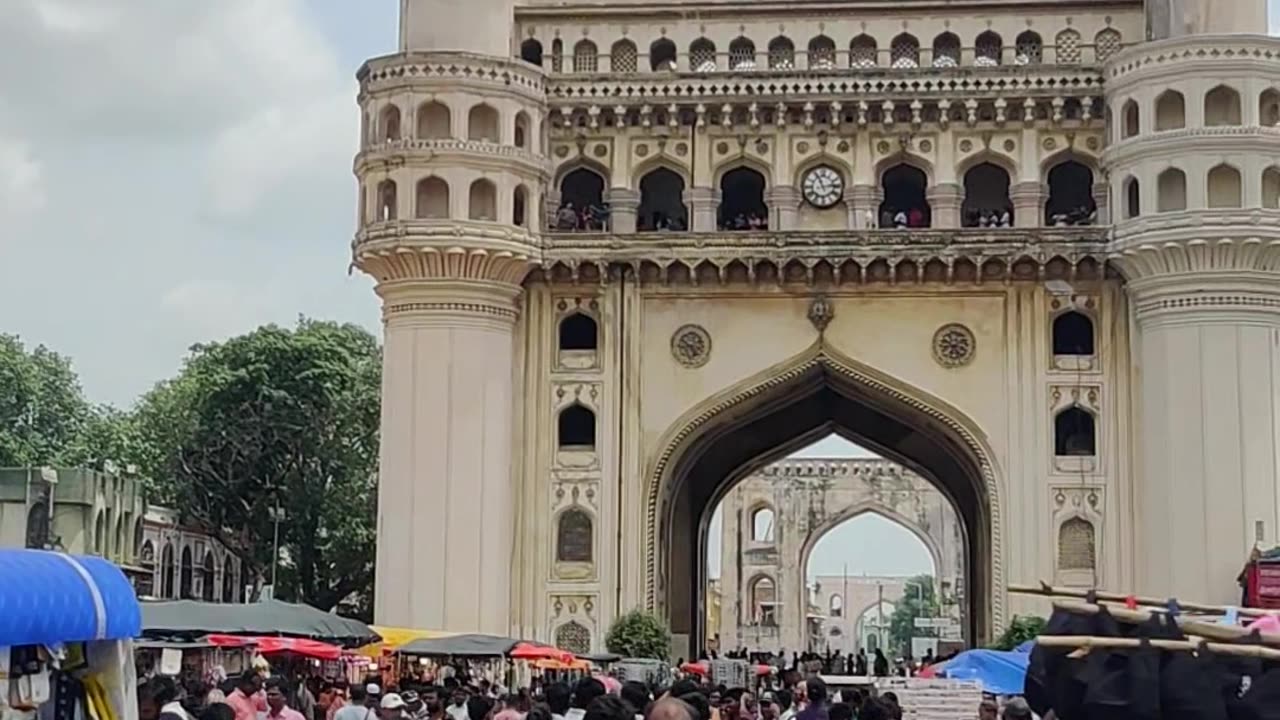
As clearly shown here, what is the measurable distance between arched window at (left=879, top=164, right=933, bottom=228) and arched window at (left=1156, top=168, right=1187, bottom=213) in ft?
14.4

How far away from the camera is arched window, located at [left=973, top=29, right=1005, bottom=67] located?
35875 millimetres

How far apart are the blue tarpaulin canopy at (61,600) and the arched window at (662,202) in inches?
1097

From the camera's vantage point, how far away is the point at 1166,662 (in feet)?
22.3

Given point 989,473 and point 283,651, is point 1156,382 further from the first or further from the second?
point 283,651

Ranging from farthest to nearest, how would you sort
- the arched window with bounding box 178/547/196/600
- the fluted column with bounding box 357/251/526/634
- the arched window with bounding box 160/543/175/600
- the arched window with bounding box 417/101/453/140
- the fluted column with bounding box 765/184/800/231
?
the arched window with bounding box 178/547/196/600
the arched window with bounding box 160/543/175/600
the fluted column with bounding box 765/184/800/231
the arched window with bounding box 417/101/453/140
the fluted column with bounding box 357/251/526/634

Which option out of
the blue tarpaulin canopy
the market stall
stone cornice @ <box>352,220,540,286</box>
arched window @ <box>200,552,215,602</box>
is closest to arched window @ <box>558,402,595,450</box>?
stone cornice @ <box>352,220,540,286</box>

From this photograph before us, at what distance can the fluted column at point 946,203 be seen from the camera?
1387 inches

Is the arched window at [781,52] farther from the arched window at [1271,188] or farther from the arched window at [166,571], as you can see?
the arched window at [166,571]

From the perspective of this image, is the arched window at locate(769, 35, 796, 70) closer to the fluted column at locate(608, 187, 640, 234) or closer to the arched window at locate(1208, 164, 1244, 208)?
the fluted column at locate(608, 187, 640, 234)

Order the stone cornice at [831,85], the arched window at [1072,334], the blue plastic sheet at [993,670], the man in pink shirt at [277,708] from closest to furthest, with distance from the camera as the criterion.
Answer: the man in pink shirt at [277,708] < the blue plastic sheet at [993,670] < the stone cornice at [831,85] < the arched window at [1072,334]

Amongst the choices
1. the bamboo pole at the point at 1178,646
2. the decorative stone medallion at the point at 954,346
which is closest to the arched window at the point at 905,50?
the decorative stone medallion at the point at 954,346

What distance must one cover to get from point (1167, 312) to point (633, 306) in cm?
909

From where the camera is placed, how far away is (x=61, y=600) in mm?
8102

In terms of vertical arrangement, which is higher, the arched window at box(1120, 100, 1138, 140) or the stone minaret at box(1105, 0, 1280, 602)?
the arched window at box(1120, 100, 1138, 140)
